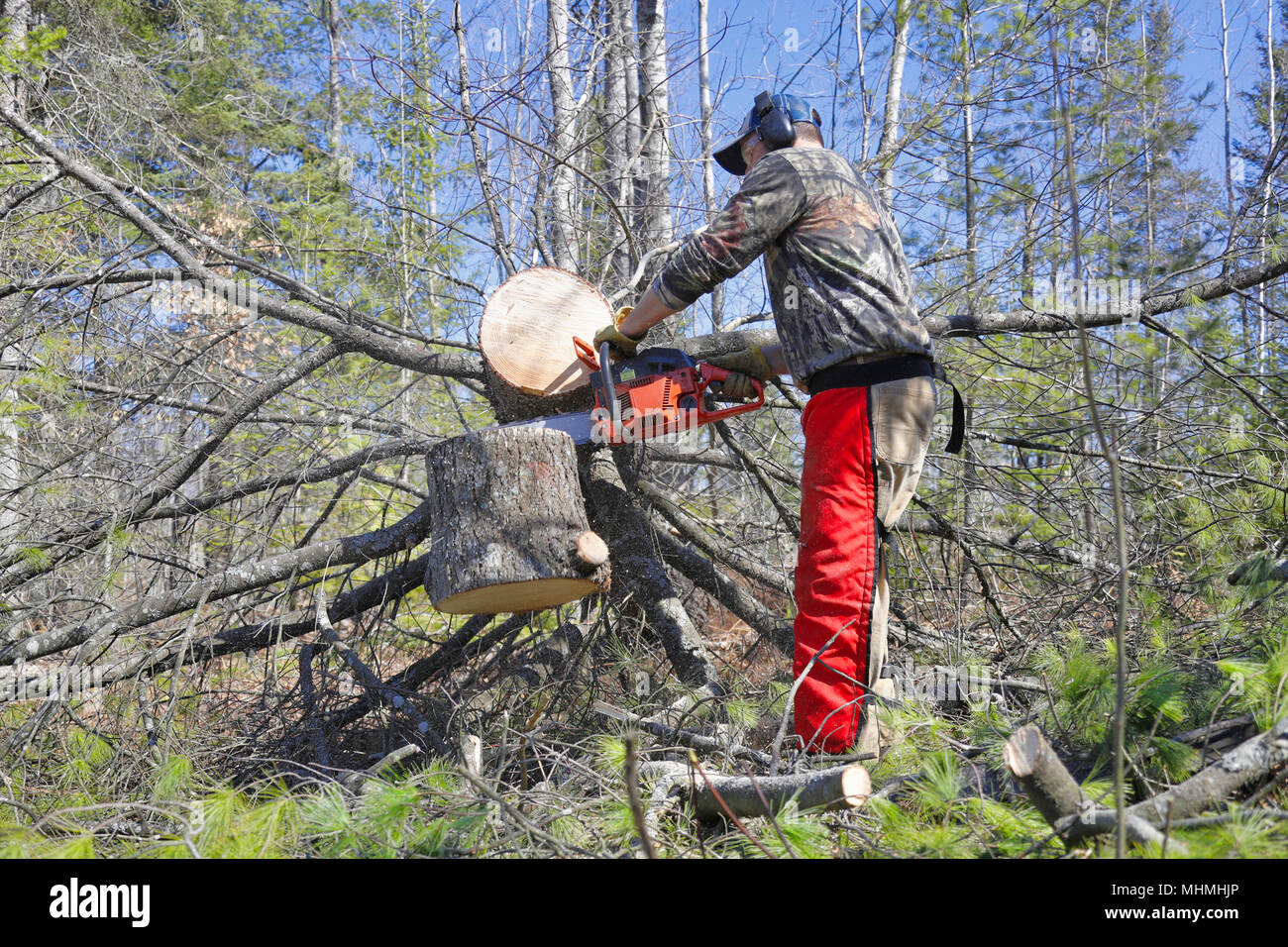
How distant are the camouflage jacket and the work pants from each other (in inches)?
6.8

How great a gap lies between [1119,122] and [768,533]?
737 cm

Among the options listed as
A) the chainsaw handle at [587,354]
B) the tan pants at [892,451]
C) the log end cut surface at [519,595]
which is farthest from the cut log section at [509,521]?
the tan pants at [892,451]

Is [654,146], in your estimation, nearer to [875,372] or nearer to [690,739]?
[875,372]

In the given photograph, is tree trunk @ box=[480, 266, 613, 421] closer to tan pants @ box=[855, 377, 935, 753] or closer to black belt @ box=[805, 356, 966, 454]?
black belt @ box=[805, 356, 966, 454]

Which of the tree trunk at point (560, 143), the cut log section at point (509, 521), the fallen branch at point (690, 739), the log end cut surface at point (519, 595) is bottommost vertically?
the fallen branch at point (690, 739)

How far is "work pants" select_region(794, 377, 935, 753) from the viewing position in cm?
273

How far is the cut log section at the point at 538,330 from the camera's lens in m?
3.55

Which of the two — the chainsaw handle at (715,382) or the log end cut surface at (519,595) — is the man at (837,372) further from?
the log end cut surface at (519,595)

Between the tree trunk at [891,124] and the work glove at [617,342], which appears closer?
the work glove at [617,342]

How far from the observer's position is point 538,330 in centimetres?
362

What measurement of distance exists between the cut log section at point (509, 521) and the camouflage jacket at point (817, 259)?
0.74 meters

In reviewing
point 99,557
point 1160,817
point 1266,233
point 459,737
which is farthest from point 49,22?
point 1160,817

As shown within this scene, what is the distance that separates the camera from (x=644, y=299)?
3059 millimetres

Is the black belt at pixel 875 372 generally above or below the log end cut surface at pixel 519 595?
above
